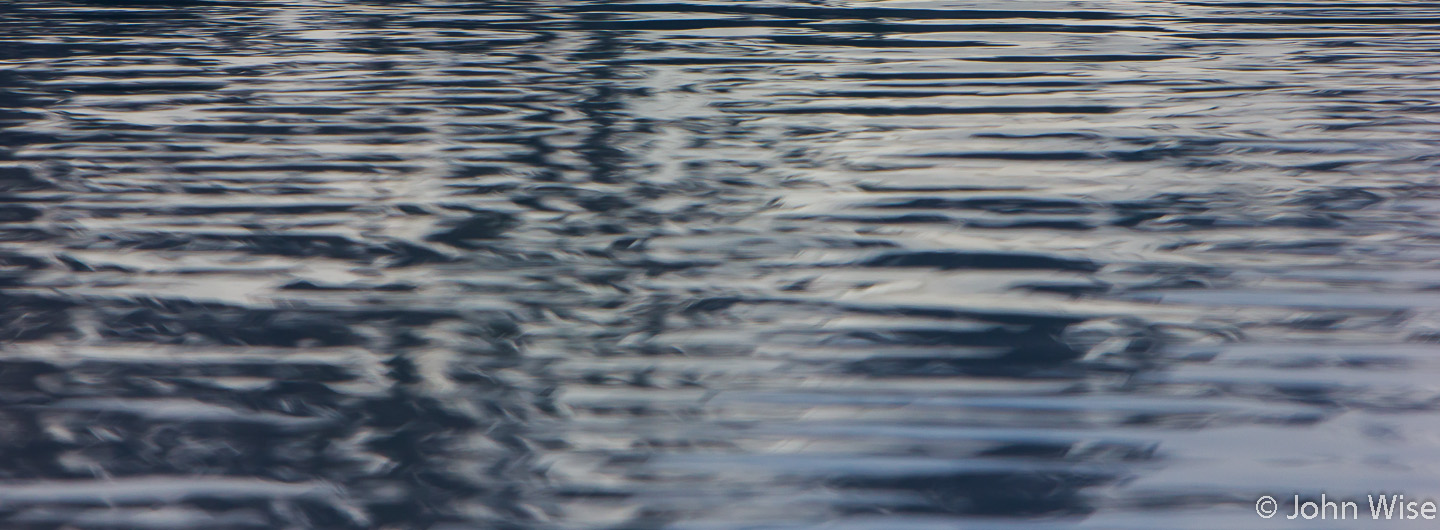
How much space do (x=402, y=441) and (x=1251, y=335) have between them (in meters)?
1.16

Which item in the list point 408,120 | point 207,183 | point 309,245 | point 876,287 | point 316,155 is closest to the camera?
point 876,287

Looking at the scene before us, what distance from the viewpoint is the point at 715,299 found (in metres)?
2.08

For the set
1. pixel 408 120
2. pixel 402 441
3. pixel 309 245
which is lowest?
pixel 402 441

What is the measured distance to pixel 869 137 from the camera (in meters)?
3.27

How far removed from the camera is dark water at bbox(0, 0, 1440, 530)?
4.89 ft

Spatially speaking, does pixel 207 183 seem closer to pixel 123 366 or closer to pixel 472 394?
pixel 123 366

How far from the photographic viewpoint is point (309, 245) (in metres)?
2.38

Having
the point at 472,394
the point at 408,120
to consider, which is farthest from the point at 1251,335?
the point at 408,120

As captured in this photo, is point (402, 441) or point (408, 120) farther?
point (408, 120)

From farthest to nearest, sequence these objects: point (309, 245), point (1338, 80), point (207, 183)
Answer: point (1338, 80), point (207, 183), point (309, 245)

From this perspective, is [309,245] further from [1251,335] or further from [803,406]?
[1251,335]

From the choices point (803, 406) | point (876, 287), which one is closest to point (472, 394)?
point (803, 406)

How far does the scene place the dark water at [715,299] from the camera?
4.89 ft

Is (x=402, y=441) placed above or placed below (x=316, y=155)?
below
